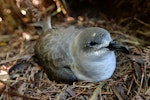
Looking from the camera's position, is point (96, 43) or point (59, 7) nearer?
point (96, 43)

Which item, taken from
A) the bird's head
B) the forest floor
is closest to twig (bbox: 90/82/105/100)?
the forest floor

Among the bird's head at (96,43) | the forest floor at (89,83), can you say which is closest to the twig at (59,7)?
the forest floor at (89,83)

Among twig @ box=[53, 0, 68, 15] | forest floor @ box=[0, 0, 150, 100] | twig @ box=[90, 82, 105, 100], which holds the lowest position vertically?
twig @ box=[90, 82, 105, 100]

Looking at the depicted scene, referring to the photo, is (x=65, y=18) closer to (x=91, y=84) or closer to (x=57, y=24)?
(x=57, y=24)

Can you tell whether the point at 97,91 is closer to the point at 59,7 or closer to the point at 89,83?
the point at 89,83

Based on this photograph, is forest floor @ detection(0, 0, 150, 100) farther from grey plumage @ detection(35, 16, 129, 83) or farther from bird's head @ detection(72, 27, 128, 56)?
bird's head @ detection(72, 27, 128, 56)

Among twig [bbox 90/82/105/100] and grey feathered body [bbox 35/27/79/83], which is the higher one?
grey feathered body [bbox 35/27/79/83]

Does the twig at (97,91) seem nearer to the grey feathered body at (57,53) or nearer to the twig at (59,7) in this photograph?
the grey feathered body at (57,53)

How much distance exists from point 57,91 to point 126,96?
0.60m

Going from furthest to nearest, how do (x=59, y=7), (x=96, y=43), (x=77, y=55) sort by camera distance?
(x=59, y=7) → (x=77, y=55) → (x=96, y=43)

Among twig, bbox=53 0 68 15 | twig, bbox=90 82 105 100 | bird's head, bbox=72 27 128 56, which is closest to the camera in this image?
bird's head, bbox=72 27 128 56

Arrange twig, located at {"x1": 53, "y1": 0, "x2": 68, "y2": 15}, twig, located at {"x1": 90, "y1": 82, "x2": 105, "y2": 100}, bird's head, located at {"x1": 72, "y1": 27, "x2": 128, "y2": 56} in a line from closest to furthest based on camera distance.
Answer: bird's head, located at {"x1": 72, "y1": 27, "x2": 128, "y2": 56} < twig, located at {"x1": 90, "y1": 82, "x2": 105, "y2": 100} < twig, located at {"x1": 53, "y1": 0, "x2": 68, "y2": 15}

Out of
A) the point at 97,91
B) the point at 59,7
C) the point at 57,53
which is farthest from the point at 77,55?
the point at 59,7

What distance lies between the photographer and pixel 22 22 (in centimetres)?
378
